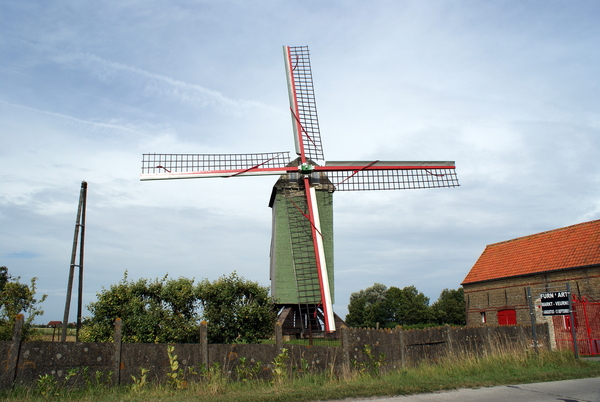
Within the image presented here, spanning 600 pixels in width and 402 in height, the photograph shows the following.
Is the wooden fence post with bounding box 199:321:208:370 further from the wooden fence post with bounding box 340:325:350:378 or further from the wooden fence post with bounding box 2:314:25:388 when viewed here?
the wooden fence post with bounding box 2:314:25:388

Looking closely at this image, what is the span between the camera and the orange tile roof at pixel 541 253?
67.4 ft

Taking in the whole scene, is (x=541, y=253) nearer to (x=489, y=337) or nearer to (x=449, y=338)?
(x=489, y=337)

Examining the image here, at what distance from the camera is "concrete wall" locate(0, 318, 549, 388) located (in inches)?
301

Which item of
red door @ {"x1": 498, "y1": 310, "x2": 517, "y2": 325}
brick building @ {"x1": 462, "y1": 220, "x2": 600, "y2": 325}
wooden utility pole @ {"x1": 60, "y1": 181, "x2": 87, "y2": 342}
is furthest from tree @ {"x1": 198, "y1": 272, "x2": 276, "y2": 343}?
red door @ {"x1": 498, "y1": 310, "x2": 517, "y2": 325}

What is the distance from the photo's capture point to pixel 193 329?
13523 millimetres

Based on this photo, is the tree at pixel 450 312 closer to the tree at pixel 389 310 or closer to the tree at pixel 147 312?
the tree at pixel 389 310

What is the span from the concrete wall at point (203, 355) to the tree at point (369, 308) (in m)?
54.5

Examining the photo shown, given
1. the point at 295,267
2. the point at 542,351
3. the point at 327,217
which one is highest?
the point at 327,217

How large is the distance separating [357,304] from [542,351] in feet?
202

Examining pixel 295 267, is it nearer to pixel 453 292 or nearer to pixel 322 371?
pixel 322 371

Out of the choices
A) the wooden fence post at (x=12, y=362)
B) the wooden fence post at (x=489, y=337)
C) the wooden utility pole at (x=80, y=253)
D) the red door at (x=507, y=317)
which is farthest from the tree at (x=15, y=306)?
the red door at (x=507, y=317)

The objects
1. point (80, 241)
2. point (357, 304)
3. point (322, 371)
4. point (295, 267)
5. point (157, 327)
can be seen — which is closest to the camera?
point (322, 371)

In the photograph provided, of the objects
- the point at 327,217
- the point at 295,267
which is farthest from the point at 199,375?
the point at 327,217

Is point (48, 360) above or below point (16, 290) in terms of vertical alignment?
below
